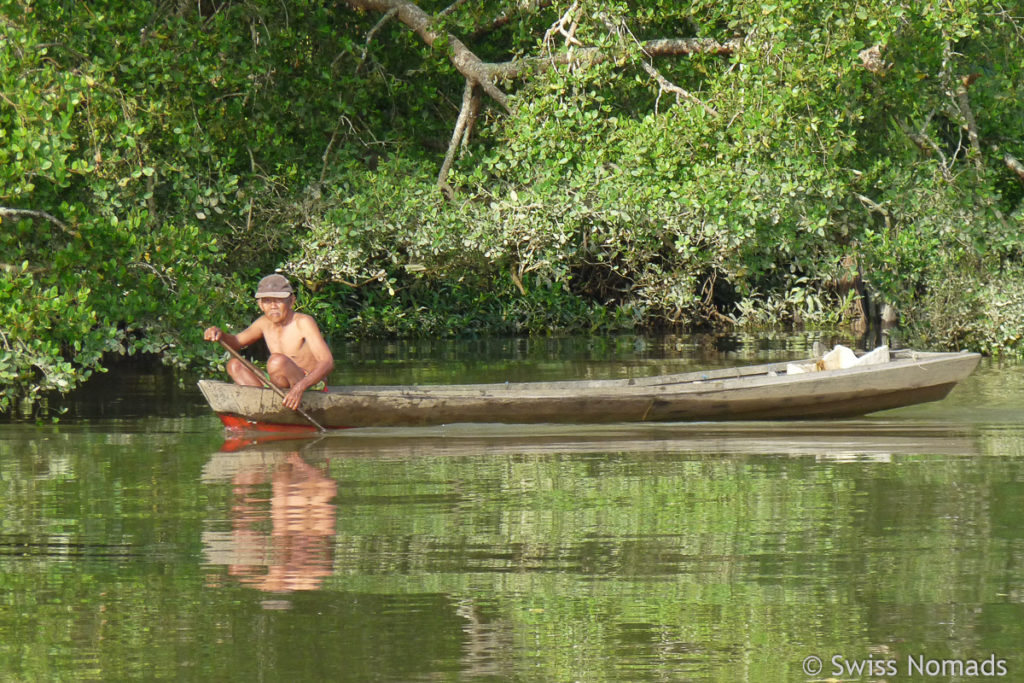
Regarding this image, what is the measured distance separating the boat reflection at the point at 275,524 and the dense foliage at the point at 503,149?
8.29ft

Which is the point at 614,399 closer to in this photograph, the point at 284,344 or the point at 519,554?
the point at 284,344

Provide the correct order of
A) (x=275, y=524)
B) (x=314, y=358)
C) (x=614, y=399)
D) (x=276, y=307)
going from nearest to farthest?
(x=275, y=524) < (x=276, y=307) < (x=314, y=358) < (x=614, y=399)

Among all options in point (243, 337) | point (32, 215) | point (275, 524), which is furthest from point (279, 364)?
point (275, 524)

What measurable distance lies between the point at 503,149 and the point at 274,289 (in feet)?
18.8

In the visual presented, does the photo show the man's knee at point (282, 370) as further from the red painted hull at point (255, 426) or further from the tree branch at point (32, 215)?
the tree branch at point (32, 215)

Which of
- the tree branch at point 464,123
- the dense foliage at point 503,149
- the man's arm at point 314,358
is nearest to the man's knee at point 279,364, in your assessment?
the man's arm at point 314,358

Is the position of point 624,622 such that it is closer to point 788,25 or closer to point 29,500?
point 29,500

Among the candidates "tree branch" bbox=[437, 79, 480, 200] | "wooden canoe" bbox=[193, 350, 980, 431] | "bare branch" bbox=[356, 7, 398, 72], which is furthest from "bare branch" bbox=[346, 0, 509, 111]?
"wooden canoe" bbox=[193, 350, 980, 431]

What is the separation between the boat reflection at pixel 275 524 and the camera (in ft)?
21.0

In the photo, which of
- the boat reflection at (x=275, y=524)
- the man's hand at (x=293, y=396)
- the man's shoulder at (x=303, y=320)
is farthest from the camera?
the man's shoulder at (x=303, y=320)

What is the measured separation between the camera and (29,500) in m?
8.30

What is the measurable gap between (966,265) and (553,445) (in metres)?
8.49

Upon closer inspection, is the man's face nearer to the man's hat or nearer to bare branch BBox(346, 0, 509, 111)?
the man's hat

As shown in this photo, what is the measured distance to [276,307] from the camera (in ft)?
36.1
